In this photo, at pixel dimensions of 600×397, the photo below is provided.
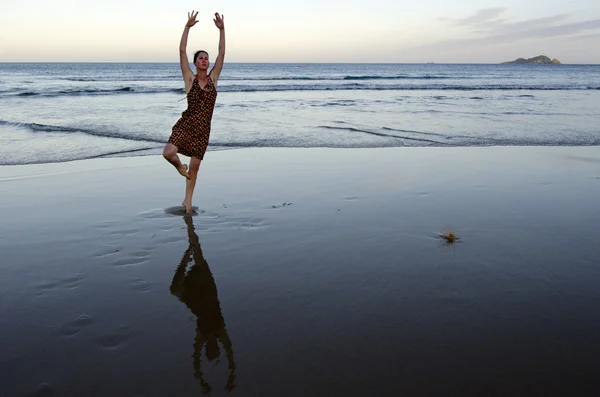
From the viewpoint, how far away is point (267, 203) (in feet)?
20.0

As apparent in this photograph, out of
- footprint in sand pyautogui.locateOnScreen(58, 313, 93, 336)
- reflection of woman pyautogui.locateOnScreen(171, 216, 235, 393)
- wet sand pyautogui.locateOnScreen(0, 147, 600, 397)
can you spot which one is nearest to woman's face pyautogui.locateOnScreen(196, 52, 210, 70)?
wet sand pyautogui.locateOnScreen(0, 147, 600, 397)

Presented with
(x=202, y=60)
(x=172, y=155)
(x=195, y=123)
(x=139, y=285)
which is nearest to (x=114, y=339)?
(x=139, y=285)

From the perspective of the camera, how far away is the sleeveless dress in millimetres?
5711

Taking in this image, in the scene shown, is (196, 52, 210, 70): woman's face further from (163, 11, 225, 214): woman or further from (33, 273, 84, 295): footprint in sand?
(33, 273, 84, 295): footprint in sand

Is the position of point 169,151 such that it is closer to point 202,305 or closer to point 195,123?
point 195,123

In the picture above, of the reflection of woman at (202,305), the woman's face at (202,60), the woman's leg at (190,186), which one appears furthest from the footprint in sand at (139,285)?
the woman's face at (202,60)

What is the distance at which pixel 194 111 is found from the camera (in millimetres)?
5793

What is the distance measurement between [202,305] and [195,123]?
2904 mm

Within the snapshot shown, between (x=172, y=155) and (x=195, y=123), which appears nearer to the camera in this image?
(x=172, y=155)

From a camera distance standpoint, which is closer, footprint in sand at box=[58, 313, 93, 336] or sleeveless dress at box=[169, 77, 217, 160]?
footprint in sand at box=[58, 313, 93, 336]

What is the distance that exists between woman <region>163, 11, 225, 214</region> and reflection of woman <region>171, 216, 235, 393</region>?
1.33m

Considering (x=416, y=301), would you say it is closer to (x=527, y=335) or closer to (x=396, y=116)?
(x=527, y=335)

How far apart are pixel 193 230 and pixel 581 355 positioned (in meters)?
3.56

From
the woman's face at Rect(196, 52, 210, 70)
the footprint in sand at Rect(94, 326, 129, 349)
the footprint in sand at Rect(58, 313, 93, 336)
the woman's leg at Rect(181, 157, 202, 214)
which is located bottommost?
the footprint in sand at Rect(58, 313, 93, 336)
